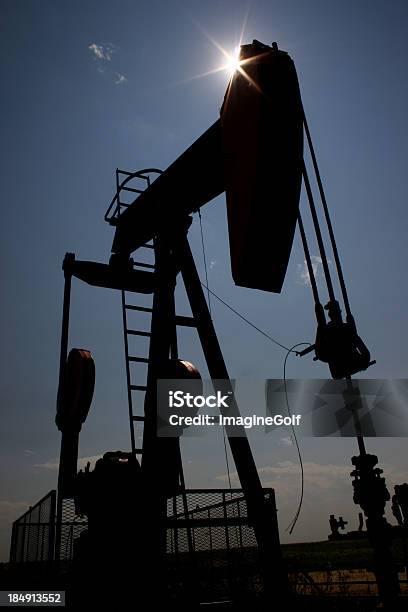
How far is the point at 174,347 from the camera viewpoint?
6098mm

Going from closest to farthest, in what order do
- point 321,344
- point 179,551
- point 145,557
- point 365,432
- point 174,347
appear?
point 365,432 < point 321,344 < point 145,557 < point 179,551 < point 174,347

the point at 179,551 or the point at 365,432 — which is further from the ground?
the point at 365,432

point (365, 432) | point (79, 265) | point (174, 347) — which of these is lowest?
point (365, 432)

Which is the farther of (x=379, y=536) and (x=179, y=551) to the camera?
(x=179, y=551)

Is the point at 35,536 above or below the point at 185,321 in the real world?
below

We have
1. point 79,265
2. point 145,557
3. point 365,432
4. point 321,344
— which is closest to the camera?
point 365,432

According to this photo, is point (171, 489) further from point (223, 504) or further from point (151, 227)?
point (151, 227)

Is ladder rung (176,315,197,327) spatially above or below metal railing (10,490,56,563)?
above

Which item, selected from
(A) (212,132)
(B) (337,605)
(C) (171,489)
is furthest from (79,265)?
(B) (337,605)

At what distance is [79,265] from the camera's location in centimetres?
664

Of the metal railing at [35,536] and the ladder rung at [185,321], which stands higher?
the ladder rung at [185,321]

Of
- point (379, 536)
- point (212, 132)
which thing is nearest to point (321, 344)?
point (379, 536)

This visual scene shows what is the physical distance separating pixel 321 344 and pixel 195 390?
288 cm

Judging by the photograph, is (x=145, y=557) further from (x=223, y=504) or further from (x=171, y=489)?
(x=223, y=504)
